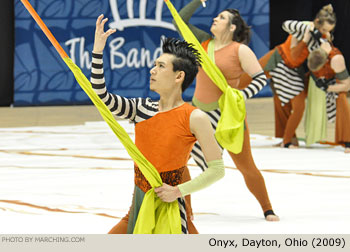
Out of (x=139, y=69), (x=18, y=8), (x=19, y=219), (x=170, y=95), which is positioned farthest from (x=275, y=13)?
(x=170, y=95)

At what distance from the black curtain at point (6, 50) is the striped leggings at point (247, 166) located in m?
8.15

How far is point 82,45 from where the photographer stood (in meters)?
11.7

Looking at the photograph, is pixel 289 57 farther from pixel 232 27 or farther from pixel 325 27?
pixel 232 27

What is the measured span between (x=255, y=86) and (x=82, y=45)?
8.01 meters

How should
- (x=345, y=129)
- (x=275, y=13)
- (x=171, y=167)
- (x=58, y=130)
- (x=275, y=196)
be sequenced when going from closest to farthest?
(x=171, y=167) → (x=275, y=196) → (x=345, y=129) → (x=58, y=130) → (x=275, y=13)

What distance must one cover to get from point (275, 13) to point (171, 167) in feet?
38.5

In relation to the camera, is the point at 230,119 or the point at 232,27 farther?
the point at 232,27

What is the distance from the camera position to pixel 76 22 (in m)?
11.8

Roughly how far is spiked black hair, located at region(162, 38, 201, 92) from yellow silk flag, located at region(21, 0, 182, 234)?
1.14ft

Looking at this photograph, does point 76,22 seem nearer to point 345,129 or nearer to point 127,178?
point 345,129

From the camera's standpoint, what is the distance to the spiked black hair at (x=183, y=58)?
264cm

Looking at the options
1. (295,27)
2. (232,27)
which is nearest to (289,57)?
(295,27)

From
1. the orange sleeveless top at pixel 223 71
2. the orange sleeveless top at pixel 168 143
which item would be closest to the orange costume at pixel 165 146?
the orange sleeveless top at pixel 168 143

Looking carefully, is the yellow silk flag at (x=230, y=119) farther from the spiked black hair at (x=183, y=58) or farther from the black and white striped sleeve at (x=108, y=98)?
the black and white striped sleeve at (x=108, y=98)
